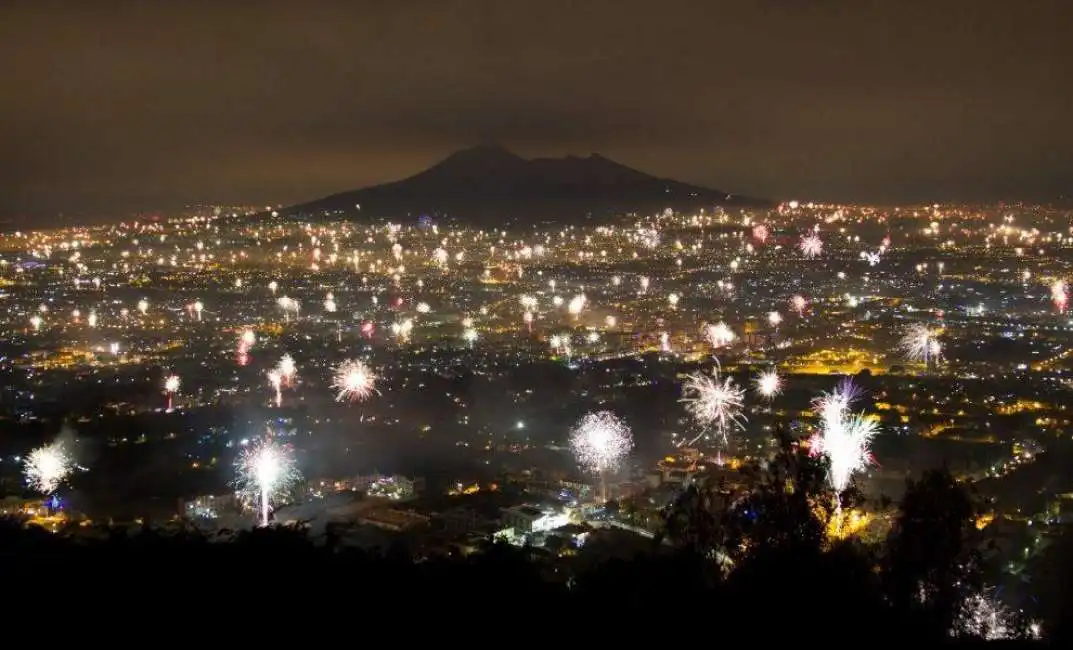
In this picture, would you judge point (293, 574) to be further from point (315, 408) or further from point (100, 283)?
point (100, 283)

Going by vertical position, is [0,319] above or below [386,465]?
above

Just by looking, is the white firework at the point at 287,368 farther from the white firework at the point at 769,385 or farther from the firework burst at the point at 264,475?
the white firework at the point at 769,385

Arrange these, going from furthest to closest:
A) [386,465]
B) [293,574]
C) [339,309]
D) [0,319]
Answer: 1. [339,309]
2. [0,319]
3. [386,465]
4. [293,574]

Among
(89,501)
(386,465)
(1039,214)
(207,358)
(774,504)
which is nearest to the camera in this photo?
(774,504)

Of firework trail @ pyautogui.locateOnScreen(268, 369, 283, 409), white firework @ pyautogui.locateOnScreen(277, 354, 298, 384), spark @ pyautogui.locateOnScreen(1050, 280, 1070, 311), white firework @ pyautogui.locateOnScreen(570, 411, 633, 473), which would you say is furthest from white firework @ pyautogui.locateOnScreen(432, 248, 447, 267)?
white firework @ pyautogui.locateOnScreen(570, 411, 633, 473)

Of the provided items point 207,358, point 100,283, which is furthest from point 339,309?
point 100,283

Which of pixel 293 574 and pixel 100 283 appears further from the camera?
pixel 100 283

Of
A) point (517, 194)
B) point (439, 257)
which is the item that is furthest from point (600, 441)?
point (517, 194)
